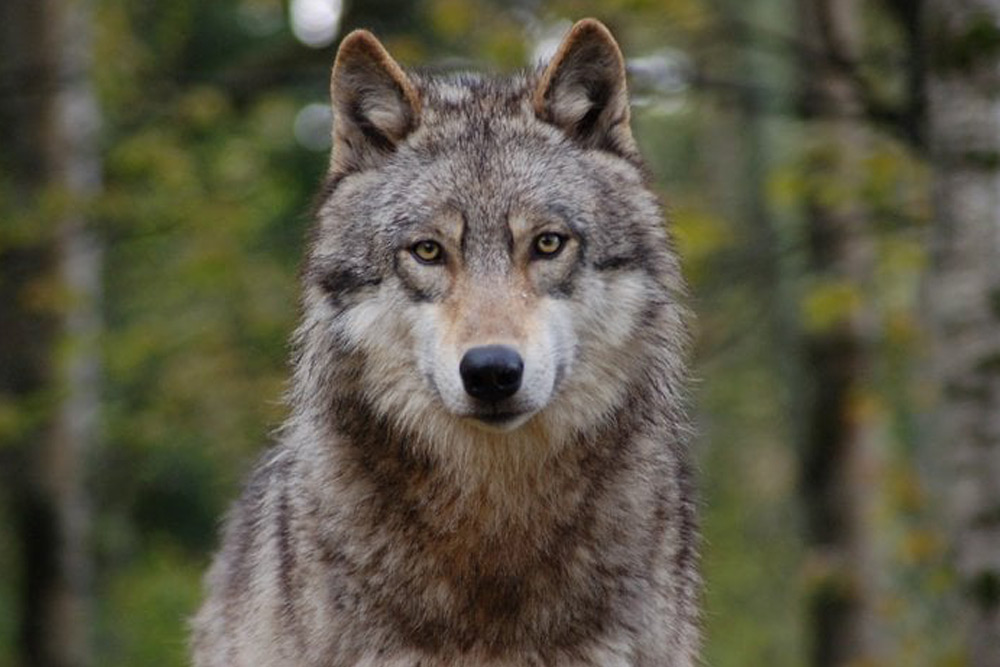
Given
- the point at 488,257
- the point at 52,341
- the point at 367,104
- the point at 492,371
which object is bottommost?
the point at 52,341

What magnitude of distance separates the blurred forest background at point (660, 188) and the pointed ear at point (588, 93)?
198 cm

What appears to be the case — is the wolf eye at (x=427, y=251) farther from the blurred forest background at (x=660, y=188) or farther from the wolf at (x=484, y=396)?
the blurred forest background at (x=660, y=188)

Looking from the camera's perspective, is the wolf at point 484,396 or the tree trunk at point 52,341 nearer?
the wolf at point 484,396

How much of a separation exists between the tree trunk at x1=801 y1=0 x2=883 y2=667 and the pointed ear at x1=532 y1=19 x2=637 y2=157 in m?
9.01

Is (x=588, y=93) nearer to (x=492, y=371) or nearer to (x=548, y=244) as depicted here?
(x=548, y=244)

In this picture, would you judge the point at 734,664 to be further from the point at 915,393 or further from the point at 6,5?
the point at 6,5

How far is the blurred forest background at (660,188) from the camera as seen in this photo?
31.4ft

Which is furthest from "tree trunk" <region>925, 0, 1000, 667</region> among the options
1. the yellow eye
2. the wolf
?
the yellow eye

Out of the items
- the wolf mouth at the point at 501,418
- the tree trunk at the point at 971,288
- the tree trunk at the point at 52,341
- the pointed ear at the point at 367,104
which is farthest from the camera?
the tree trunk at the point at 52,341

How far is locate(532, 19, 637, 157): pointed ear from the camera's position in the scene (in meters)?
6.40

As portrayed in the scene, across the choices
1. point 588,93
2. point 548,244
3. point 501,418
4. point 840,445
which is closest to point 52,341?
point 840,445

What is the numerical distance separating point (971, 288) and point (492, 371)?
181 inches

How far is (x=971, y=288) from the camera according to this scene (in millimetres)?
9398

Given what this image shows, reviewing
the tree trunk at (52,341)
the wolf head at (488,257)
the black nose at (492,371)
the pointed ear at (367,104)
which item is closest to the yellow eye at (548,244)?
the wolf head at (488,257)
